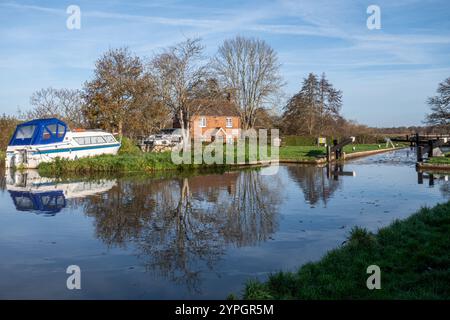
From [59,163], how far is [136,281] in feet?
63.3

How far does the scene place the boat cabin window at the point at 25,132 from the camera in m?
25.3

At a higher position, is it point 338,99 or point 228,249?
point 338,99

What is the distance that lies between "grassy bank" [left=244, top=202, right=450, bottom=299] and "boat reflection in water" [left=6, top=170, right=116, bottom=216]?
8477 millimetres

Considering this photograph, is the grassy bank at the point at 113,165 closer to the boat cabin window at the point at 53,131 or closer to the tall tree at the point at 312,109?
the boat cabin window at the point at 53,131

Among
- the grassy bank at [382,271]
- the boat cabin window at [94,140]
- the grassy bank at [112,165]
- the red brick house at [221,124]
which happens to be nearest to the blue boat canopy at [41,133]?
the boat cabin window at [94,140]

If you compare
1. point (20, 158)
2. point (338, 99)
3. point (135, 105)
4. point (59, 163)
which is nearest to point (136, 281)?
point (59, 163)

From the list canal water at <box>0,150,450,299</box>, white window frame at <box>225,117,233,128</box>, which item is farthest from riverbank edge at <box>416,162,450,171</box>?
white window frame at <box>225,117,233,128</box>

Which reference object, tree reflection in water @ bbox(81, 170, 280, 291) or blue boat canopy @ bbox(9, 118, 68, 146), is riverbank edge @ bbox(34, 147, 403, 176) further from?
tree reflection in water @ bbox(81, 170, 280, 291)

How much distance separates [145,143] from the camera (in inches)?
1251

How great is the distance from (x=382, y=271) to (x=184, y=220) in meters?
5.90

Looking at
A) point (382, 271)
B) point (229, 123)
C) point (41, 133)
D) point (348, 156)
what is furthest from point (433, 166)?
point (229, 123)

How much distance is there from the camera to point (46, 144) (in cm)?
2477

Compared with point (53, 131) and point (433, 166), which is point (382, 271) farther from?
point (53, 131)
